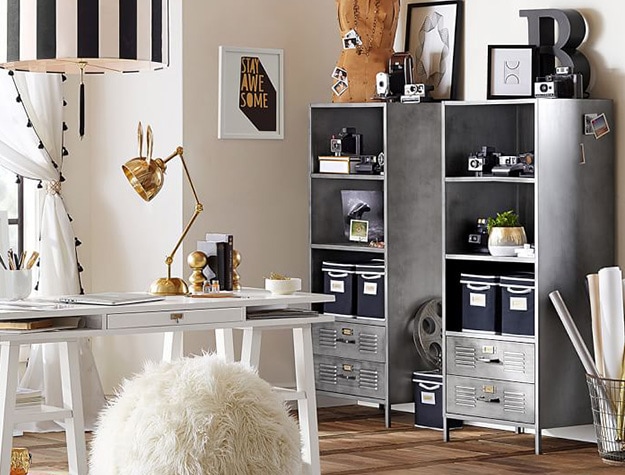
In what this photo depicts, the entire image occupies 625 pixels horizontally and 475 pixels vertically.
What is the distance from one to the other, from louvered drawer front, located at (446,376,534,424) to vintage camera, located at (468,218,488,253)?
644mm

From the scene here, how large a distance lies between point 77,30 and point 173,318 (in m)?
1.72

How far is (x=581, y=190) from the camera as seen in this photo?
20.2ft

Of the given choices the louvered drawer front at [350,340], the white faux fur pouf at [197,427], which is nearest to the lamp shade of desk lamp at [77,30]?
the white faux fur pouf at [197,427]

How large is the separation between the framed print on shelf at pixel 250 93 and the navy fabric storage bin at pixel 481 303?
57.7 inches

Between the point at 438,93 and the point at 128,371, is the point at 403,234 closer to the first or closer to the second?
the point at 438,93

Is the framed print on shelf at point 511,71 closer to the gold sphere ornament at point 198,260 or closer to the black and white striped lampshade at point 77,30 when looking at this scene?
the gold sphere ornament at point 198,260

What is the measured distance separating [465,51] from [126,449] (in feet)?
12.3

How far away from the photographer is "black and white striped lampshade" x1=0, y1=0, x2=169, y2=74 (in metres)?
3.44

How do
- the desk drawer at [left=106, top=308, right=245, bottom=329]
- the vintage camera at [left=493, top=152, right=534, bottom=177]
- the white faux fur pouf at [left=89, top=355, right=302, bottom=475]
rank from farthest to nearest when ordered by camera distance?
the vintage camera at [left=493, top=152, right=534, bottom=177] → the desk drawer at [left=106, top=308, right=245, bottom=329] → the white faux fur pouf at [left=89, top=355, right=302, bottom=475]

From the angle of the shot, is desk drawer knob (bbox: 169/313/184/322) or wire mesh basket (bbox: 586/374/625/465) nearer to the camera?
desk drawer knob (bbox: 169/313/184/322)

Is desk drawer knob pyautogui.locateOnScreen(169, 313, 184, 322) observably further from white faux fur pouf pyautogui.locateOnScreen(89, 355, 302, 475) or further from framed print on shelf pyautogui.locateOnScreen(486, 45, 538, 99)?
framed print on shelf pyautogui.locateOnScreen(486, 45, 538, 99)

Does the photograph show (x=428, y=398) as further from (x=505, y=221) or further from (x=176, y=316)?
(x=176, y=316)

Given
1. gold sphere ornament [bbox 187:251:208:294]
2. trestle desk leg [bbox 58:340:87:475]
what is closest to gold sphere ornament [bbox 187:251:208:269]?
gold sphere ornament [bbox 187:251:208:294]

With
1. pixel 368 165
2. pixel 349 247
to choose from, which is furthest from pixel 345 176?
pixel 349 247
